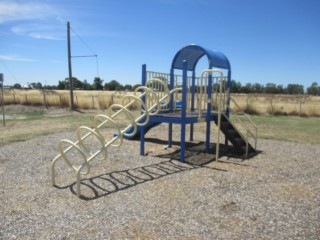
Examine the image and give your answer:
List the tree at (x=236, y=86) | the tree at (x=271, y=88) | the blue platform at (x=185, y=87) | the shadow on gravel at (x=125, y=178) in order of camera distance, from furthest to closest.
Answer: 1. the tree at (x=271, y=88)
2. the tree at (x=236, y=86)
3. the blue platform at (x=185, y=87)
4. the shadow on gravel at (x=125, y=178)

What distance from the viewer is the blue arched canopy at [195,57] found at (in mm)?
7872

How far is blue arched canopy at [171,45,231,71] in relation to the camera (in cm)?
787

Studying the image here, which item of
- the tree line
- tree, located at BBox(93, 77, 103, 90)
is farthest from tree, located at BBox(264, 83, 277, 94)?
tree, located at BBox(93, 77, 103, 90)

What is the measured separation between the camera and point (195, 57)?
9.07m

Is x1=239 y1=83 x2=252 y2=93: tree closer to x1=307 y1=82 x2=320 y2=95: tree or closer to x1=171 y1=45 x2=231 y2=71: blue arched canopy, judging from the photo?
x1=307 y1=82 x2=320 y2=95: tree

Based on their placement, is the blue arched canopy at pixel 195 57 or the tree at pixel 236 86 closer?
the blue arched canopy at pixel 195 57

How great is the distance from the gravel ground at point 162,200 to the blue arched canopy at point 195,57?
8.35 ft

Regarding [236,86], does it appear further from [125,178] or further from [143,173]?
[125,178]

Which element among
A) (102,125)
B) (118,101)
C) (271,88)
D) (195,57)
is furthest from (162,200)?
(271,88)

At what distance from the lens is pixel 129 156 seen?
7.76 meters

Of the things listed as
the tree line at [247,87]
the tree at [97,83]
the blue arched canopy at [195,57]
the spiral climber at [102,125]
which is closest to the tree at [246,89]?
the tree line at [247,87]

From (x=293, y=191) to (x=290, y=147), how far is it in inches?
183

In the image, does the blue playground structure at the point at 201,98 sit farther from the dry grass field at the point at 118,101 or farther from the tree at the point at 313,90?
the tree at the point at 313,90

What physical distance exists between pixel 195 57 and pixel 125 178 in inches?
183
